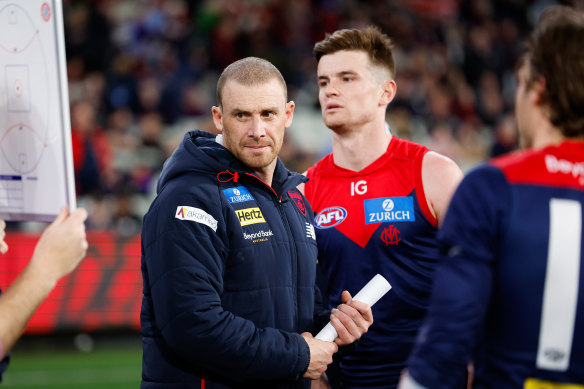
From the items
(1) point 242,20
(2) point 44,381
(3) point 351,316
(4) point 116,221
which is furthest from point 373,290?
(1) point 242,20

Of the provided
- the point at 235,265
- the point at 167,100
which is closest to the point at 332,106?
the point at 235,265

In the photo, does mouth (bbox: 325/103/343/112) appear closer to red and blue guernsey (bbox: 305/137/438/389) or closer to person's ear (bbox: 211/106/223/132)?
red and blue guernsey (bbox: 305/137/438/389)

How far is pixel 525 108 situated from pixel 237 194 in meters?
1.37

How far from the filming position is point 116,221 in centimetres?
1052

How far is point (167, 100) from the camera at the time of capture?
12.1m

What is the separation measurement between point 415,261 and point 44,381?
5002 millimetres

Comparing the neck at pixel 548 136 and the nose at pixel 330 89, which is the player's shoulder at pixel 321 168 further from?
the neck at pixel 548 136

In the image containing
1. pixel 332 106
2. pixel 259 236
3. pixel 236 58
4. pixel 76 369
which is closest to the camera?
pixel 259 236

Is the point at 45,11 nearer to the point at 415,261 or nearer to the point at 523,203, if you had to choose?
the point at 523,203

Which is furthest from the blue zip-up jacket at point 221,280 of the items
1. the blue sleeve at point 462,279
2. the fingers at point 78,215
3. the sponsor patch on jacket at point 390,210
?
the blue sleeve at point 462,279

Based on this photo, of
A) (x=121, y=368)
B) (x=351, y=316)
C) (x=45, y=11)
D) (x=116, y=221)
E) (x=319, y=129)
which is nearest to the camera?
(x=45, y=11)

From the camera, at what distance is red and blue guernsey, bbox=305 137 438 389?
405 centimetres

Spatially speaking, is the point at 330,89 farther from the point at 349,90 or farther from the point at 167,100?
the point at 167,100

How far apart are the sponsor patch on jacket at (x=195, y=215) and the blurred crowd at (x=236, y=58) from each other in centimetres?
664
